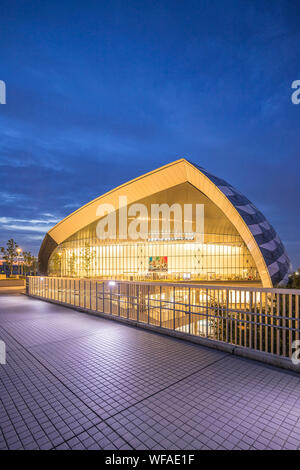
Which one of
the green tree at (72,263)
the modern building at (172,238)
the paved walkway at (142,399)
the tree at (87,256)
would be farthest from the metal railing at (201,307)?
the green tree at (72,263)

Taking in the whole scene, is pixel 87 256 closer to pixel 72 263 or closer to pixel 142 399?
pixel 72 263

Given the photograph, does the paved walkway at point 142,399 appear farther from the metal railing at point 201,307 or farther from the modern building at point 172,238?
the modern building at point 172,238

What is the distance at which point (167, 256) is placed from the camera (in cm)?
4684

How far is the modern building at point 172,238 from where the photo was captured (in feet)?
85.0

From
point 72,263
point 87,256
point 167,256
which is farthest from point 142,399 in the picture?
point 72,263

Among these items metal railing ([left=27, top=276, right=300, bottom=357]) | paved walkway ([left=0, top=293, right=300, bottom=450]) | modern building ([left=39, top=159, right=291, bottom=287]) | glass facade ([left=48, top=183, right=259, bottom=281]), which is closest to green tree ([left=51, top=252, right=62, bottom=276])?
modern building ([left=39, top=159, right=291, bottom=287])

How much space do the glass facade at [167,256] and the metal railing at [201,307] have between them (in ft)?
98.8

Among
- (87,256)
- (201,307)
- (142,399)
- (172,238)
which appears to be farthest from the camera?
(87,256)

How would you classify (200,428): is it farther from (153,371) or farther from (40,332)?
(40,332)

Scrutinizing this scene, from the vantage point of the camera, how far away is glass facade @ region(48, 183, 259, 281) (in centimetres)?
4378

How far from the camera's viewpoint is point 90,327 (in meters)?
7.78

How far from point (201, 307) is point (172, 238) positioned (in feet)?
129

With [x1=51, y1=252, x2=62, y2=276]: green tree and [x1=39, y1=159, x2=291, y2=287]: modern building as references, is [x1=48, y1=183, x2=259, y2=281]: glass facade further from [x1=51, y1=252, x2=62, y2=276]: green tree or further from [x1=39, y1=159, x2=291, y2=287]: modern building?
[x1=51, y1=252, x2=62, y2=276]: green tree
